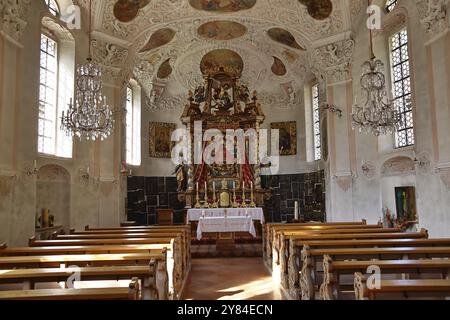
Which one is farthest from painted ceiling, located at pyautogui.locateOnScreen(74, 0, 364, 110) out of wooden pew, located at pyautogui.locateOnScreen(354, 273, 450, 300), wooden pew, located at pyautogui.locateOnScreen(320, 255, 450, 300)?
wooden pew, located at pyautogui.locateOnScreen(354, 273, 450, 300)

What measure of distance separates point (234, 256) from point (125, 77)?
310 inches

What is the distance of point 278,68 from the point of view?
674 inches

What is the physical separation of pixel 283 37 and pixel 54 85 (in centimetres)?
889

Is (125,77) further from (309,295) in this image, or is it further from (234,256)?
(309,295)

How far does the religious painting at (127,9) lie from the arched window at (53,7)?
1.98m

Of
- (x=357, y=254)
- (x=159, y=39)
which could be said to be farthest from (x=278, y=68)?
(x=357, y=254)

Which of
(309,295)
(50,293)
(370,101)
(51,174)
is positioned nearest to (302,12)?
(370,101)

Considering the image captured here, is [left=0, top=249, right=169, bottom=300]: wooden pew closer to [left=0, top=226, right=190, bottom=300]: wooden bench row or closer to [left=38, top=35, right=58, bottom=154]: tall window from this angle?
[left=0, top=226, right=190, bottom=300]: wooden bench row

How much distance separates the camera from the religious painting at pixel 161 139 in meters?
16.8

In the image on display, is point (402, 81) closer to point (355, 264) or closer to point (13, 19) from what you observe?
point (355, 264)

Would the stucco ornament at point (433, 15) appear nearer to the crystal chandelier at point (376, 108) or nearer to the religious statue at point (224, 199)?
the crystal chandelier at point (376, 108)

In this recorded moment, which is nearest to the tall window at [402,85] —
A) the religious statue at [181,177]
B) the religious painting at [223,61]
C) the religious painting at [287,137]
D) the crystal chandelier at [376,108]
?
the crystal chandelier at [376,108]
